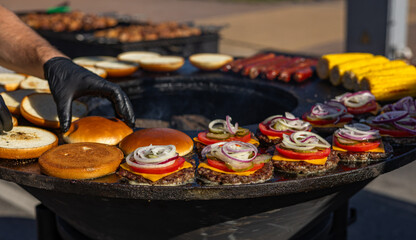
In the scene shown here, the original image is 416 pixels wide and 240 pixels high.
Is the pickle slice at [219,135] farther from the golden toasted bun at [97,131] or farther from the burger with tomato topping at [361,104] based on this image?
the burger with tomato topping at [361,104]

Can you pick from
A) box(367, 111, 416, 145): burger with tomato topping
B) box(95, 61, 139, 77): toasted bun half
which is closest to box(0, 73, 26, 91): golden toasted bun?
box(95, 61, 139, 77): toasted bun half

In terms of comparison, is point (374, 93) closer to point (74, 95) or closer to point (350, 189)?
point (350, 189)

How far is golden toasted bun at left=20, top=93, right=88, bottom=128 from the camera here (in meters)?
2.88

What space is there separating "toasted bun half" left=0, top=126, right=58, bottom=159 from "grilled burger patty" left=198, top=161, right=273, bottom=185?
80 centimetres

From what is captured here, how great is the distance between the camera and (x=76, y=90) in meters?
2.67

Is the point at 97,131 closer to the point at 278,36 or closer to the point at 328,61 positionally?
the point at 328,61

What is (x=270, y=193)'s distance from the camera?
2162 mm

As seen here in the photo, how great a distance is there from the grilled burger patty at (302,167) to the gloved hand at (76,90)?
89 cm

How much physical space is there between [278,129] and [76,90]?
1044mm

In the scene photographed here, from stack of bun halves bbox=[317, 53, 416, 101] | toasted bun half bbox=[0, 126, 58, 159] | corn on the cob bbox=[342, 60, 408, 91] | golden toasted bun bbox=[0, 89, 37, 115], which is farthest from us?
corn on the cob bbox=[342, 60, 408, 91]

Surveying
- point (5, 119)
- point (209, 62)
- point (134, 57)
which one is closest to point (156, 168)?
point (5, 119)

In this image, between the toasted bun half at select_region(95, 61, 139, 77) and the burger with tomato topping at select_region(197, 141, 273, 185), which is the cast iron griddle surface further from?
the toasted bun half at select_region(95, 61, 139, 77)

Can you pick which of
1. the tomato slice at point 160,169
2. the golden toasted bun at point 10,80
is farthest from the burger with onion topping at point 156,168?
the golden toasted bun at point 10,80

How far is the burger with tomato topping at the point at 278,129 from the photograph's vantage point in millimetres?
2562
